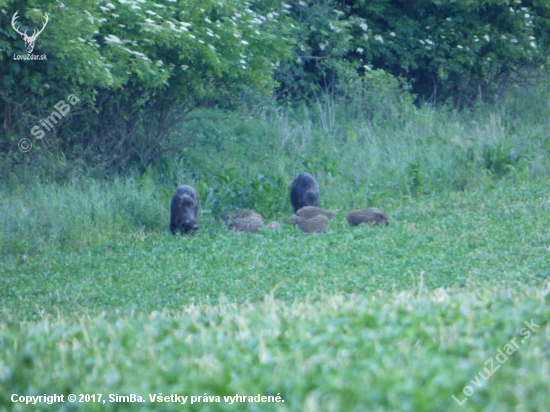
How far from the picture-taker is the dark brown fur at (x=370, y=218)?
8.05 metres

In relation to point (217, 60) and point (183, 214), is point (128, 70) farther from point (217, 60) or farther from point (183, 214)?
point (183, 214)

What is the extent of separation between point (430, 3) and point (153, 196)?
9134 mm

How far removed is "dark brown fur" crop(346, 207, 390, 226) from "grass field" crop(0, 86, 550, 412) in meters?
0.23

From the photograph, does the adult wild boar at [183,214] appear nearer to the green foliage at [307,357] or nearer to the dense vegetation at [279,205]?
the dense vegetation at [279,205]

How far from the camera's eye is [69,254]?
757cm

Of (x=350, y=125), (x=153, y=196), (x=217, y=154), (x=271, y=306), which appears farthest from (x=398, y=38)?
(x=271, y=306)

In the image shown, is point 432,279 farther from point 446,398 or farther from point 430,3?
point 430,3

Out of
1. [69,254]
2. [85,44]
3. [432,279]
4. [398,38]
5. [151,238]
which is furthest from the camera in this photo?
[398,38]

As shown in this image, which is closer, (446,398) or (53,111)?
(446,398)

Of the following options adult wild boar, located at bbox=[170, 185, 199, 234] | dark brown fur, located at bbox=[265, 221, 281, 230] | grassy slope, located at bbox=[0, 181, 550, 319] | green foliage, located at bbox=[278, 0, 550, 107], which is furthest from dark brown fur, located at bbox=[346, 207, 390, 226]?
green foliage, located at bbox=[278, 0, 550, 107]

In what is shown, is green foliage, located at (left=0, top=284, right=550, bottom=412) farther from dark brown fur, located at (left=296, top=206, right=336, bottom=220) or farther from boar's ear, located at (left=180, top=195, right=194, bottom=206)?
dark brown fur, located at (left=296, top=206, right=336, bottom=220)

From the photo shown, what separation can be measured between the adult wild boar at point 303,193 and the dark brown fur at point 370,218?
3.16 feet

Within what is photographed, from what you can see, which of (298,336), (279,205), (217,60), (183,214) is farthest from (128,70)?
(298,336)

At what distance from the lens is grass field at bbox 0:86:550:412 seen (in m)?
2.76
